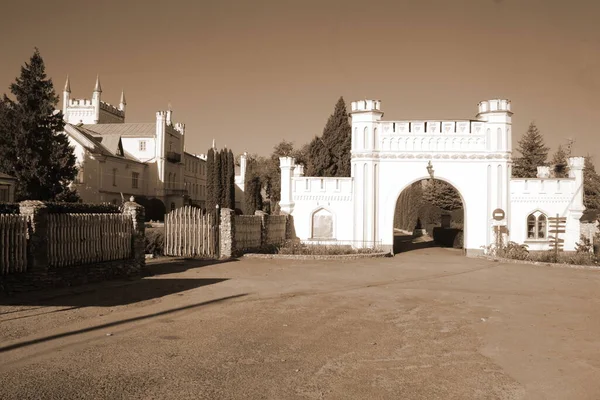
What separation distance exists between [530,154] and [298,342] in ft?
170

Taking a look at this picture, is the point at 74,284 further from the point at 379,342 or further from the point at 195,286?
the point at 379,342

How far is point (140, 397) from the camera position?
5.48m

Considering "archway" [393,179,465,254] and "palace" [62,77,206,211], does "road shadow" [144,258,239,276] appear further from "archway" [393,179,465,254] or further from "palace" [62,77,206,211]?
"palace" [62,77,206,211]

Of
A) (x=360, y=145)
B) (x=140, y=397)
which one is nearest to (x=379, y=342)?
(x=140, y=397)

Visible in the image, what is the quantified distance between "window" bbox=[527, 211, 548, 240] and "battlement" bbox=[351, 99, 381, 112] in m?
10.4

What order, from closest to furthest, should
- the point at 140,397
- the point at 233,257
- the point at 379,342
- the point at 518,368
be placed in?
the point at 140,397, the point at 518,368, the point at 379,342, the point at 233,257

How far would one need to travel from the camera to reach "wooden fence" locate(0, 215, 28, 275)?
1176cm

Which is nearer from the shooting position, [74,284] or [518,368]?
[518,368]

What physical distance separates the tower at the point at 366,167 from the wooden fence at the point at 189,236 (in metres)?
9.40

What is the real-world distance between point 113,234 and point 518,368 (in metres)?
12.5

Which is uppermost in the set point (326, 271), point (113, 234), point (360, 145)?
point (360, 145)

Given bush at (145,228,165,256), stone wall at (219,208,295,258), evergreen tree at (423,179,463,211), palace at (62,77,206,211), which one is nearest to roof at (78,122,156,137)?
palace at (62,77,206,211)

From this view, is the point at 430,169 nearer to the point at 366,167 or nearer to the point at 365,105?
the point at 366,167

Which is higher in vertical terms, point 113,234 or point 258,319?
point 113,234
